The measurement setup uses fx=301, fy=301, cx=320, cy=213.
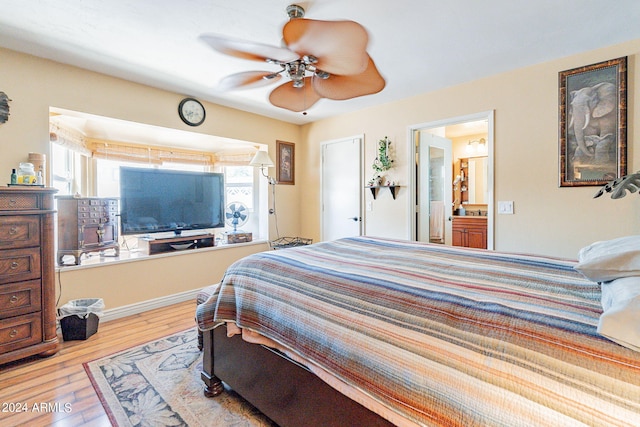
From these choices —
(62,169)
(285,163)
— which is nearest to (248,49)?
(285,163)

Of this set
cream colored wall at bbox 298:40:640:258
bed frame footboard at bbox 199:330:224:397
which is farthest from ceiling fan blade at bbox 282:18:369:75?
cream colored wall at bbox 298:40:640:258

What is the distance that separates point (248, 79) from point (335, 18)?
0.72 metres

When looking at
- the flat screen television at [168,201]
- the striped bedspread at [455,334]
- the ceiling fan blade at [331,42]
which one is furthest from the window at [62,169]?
the ceiling fan blade at [331,42]

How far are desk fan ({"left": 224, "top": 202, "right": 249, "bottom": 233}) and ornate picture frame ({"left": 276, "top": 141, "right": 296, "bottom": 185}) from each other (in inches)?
27.1

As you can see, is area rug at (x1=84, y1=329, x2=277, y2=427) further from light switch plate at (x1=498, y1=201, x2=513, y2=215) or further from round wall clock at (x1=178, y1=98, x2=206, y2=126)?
light switch plate at (x1=498, y1=201, x2=513, y2=215)

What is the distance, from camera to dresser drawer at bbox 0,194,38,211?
2.06 m

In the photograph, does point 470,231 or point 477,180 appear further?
point 477,180

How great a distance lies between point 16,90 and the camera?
96.7 inches

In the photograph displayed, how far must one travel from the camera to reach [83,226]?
2922 mm

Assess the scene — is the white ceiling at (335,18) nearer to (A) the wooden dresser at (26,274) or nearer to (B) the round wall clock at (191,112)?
(B) the round wall clock at (191,112)

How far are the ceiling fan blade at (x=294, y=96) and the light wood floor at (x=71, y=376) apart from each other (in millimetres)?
2188

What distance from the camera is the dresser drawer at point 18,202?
2.06 metres

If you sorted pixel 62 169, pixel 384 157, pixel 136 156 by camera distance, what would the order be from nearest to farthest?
1. pixel 62 169
2. pixel 384 157
3. pixel 136 156

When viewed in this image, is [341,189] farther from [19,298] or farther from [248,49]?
[19,298]
